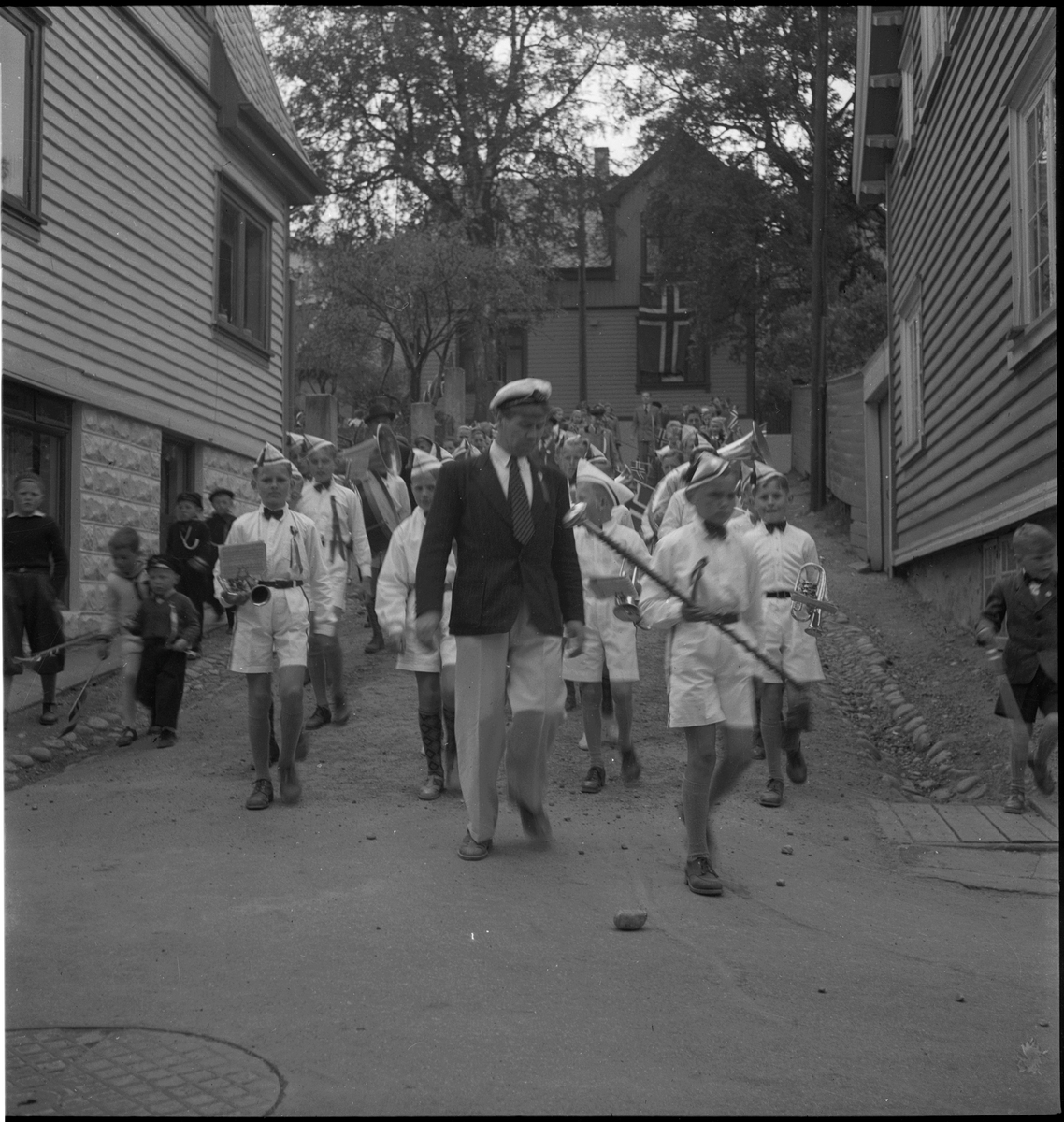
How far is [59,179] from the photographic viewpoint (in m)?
11.0

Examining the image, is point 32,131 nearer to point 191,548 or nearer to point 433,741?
point 191,548

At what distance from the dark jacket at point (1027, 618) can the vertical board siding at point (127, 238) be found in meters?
7.05

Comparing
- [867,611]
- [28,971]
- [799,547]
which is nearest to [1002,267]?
[799,547]

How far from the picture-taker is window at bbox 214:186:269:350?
15.2 m

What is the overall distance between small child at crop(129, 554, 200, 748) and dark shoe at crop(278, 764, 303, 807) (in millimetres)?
1505

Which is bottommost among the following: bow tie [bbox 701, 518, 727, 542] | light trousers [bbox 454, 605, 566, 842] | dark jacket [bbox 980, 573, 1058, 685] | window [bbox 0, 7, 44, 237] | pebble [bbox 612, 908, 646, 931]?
pebble [bbox 612, 908, 646, 931]

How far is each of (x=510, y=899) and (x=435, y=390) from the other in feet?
51.8

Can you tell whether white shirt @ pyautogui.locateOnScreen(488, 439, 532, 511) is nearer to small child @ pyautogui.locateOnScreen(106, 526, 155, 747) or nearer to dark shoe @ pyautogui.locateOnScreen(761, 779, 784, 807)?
small child @ pyautogui.locateOnScreen(106, 526, 155, 747)

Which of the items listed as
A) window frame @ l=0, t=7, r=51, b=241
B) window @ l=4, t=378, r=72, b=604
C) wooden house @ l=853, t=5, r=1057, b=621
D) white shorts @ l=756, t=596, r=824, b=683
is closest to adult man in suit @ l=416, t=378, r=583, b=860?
white shorts @ l=756, t=596, r=824, b=683

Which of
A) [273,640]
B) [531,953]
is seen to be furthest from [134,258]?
[531,953]

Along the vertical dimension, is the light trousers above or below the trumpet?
below

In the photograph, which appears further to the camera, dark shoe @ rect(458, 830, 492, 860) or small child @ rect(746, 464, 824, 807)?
small child @ rect(746, 464, 824, 807)

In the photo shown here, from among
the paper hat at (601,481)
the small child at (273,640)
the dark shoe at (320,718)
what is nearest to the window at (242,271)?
the dark shoe at (320,718)

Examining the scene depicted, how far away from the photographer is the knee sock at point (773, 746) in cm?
787
